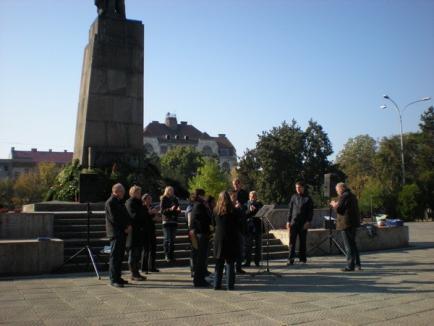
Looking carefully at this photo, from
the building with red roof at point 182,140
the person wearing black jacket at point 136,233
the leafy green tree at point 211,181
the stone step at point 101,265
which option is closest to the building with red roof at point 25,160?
the building with red roof at point 182,140

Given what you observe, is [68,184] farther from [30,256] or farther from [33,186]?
[33,186]

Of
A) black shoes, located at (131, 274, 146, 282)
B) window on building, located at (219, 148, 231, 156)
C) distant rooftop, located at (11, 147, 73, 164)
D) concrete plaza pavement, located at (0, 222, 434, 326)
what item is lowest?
concrete plaza pavement, located at (0, 222, 434, 326)

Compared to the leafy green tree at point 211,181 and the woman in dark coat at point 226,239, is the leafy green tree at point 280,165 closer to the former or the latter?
the leafy green tree at point 211,181

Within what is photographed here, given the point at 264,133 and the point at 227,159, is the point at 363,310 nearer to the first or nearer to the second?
the point at 264,133

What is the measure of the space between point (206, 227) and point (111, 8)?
44.8 feet

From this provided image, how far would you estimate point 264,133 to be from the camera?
52562 mm

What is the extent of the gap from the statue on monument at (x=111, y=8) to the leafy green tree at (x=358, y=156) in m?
57.8

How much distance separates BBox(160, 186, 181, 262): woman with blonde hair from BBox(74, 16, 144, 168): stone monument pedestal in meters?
7.45

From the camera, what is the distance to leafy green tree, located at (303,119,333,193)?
5062cm

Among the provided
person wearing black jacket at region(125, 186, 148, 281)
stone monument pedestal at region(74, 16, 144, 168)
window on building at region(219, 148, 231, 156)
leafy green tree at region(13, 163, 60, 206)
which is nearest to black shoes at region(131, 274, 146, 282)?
person wearing black jacket at region(125, 186, 148, 281)

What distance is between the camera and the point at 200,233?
855 centimetres

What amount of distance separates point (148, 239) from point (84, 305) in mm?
3282

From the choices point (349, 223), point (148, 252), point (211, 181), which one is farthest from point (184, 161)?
point (349, 223)

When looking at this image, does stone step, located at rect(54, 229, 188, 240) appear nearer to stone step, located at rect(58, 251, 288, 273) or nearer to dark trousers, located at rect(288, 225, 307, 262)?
stone step, located at rect(58, 251, 288, 273)
